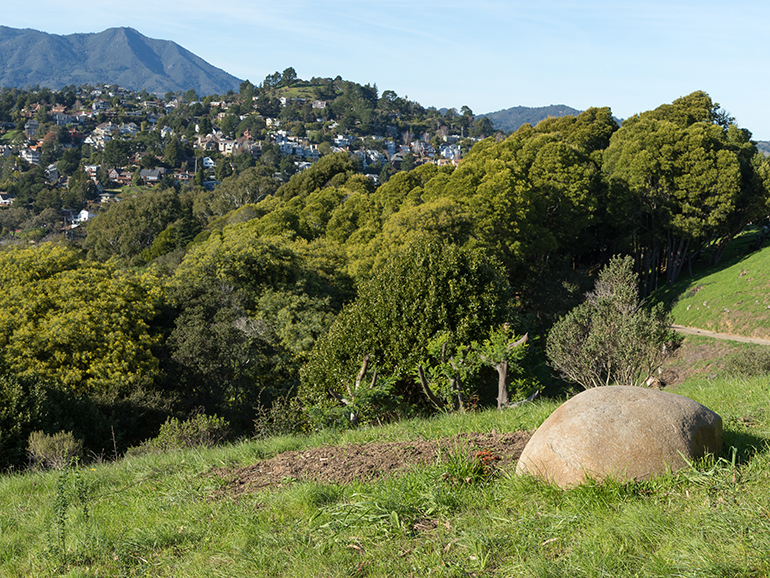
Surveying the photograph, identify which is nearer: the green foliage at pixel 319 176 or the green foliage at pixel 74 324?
the green foliage at pixel 74 324

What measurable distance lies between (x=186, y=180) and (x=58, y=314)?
126 meters

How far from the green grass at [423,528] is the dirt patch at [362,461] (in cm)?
28

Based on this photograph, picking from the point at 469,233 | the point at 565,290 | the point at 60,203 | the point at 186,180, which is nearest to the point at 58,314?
the point at 469,233

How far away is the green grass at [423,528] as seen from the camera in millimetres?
3320

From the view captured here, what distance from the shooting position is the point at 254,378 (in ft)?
68.7

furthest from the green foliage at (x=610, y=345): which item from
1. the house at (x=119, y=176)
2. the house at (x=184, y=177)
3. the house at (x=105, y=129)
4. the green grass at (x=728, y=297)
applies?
the house at (x=105, y=129)

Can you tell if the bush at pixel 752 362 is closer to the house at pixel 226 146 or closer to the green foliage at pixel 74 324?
the green foliage at pixel 74 324

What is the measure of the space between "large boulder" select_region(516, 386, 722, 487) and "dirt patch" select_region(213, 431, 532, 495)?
652 mm

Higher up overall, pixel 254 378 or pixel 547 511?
pixel 547 511

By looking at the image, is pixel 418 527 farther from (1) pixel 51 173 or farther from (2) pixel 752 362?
(1) pixel 51 173

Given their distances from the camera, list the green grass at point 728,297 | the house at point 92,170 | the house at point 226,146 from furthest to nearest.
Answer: the house at point 226,146 → the house at point 92,170 → the green grass at point 728,297

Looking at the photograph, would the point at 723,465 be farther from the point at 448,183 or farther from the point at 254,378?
the point at 448,183

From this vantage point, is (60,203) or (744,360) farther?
(60,203)

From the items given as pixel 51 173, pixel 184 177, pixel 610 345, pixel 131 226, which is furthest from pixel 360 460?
pixel 51 173
